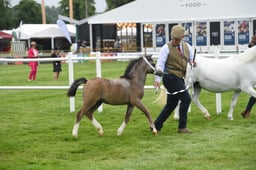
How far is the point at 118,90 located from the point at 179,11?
2886 centimetres

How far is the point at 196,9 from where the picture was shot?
3684 centimetres

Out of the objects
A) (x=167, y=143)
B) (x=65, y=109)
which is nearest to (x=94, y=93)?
(x=167, y=143)

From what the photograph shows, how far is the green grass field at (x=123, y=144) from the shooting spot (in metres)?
7.24

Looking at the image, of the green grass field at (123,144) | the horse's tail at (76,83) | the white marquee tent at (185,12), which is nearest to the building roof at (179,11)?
the white marquee tent at (185,12)

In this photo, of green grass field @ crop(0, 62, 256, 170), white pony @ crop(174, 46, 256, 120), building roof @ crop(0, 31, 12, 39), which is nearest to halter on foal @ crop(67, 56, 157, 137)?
green grass field @ crop(0, 62, 256, 170)

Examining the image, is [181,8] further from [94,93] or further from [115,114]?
[94,93]

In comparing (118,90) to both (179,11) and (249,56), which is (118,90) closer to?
(249,56)

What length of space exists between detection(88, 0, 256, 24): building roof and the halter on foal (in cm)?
2681

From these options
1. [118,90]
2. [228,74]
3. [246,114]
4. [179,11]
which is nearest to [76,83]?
[118,90]

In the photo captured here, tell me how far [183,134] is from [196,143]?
0.85 meters

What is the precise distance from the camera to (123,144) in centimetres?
862

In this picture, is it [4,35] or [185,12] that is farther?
[4,35]

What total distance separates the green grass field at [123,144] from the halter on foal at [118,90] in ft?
1.49

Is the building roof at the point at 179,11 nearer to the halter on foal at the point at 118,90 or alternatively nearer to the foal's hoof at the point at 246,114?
the foal's hoof at the point at 246,114
